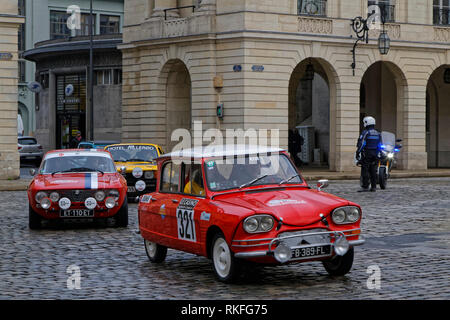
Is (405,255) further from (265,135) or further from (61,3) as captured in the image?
(61,3)

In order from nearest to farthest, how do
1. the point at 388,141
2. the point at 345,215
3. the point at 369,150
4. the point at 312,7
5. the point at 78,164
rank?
the point at 345,215 → the point at 78,164 → the point at 369,150 → the point at 388,141 → the point at 312,7

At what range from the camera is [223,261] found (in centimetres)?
952

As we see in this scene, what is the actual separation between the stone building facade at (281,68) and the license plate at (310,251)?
2632 centimetres

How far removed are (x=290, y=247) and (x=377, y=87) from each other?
35.1m

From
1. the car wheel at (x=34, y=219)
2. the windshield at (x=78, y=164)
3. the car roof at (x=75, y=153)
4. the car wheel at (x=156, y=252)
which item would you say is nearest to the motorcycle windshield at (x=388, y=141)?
the car roof at (x=75, y=153)

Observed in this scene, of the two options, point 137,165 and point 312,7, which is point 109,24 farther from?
point 137,165

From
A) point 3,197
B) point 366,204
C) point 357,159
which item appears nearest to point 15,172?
point 3,197

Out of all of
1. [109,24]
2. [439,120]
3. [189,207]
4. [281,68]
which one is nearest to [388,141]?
[281,68]

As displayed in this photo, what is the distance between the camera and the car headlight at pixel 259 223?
9.09 m

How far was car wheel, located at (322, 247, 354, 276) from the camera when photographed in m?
9.62

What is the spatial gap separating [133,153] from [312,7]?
17510 millimetres

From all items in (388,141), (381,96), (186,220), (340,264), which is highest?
(381,96)

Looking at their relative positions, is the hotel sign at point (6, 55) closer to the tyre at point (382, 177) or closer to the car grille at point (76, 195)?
the tyre at point (382, 177)

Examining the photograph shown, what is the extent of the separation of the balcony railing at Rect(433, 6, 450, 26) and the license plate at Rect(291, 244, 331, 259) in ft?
109
